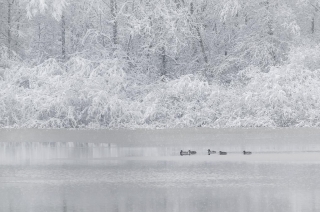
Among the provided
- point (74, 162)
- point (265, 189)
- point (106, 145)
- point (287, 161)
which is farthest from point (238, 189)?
point (106, 145)

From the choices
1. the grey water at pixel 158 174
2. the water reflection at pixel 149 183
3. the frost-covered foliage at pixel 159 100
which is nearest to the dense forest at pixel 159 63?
the frost-covered foliage at pixel 159 100

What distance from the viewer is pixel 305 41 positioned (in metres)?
37.0

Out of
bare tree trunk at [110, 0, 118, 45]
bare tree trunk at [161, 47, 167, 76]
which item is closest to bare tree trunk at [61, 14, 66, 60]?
bare tree trunk at [110, 0, 118, 45]

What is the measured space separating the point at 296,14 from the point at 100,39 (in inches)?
387

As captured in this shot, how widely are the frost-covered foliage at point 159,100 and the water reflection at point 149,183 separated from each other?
30.3 ft

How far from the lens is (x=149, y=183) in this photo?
16.2 meters

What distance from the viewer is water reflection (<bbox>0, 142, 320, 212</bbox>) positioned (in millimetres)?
13039

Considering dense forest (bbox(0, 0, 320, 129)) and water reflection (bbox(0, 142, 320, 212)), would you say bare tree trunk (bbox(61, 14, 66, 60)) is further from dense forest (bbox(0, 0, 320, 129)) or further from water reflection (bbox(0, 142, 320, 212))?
water reflection (bbox(0, 142, 320, 212))

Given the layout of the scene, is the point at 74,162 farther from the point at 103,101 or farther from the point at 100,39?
the point at 100,39

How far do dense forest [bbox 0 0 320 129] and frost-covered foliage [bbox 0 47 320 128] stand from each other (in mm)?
48

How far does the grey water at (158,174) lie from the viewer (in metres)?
13.3

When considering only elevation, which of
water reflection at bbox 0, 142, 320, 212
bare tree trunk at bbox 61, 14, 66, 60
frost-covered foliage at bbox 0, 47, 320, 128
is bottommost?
water reflection at bbox 0, 142, 320, 212

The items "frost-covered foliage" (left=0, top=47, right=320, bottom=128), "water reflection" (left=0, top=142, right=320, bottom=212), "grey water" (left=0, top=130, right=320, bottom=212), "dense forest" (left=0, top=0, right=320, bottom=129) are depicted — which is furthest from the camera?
"dense forest" (left=0, top=0, right=320, bottom=129)

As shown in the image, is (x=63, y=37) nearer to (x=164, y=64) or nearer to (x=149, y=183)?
(x=164, y=64)
